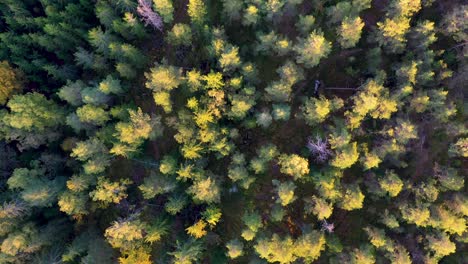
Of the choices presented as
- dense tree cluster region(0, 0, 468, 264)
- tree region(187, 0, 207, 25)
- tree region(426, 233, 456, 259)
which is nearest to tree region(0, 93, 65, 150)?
dense tree cluster region(0, 0, 468, 264)

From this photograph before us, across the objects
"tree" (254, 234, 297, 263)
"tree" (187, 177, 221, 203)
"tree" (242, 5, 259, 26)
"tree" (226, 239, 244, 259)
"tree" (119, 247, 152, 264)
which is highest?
"tree" (242, 5, 259, 26)

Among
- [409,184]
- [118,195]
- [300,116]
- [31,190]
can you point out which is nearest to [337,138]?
[300,116]

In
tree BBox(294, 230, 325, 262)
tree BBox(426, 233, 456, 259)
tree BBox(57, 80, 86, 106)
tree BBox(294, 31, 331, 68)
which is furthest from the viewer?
tree BBox(57, 80, 86, 106)

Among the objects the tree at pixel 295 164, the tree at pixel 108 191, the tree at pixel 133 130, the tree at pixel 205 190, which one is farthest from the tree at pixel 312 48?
the tree at pixel 108 191

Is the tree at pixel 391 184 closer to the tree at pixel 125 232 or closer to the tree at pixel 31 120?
the tree at pixel 125 232

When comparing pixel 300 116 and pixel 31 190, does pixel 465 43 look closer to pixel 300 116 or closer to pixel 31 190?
pixel 300 116

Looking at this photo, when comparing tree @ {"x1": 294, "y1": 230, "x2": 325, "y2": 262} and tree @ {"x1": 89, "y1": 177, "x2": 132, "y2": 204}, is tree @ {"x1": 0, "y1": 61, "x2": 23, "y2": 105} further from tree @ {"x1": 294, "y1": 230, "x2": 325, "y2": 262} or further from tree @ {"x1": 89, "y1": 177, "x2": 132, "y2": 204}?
tree @ {"x1": 294, "y1": 230, "x2": 325, "y2": 262}

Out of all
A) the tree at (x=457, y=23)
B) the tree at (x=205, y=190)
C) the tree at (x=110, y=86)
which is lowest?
the tree at (x=205, y=190)
